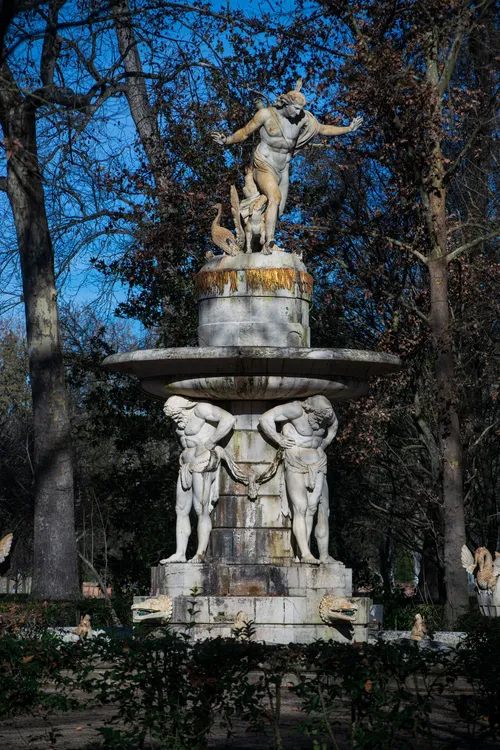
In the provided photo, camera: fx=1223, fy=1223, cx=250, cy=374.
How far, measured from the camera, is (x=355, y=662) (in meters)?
6.04

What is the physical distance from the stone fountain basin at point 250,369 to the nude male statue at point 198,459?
199mm

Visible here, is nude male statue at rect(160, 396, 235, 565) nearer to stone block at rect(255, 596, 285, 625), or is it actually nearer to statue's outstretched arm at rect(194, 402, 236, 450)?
statue's outstretched arm at rect(194, 402, 236, 450)

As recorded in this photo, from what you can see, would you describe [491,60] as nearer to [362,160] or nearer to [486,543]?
[362,160]

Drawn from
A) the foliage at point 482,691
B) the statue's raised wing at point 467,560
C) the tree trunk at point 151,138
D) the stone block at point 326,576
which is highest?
the tree trunk at point 151,138

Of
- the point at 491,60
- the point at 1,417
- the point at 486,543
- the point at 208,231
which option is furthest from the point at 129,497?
the point at 1,417

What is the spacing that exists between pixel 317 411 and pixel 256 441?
69 cm

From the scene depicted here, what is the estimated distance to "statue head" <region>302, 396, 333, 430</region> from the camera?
11.5m

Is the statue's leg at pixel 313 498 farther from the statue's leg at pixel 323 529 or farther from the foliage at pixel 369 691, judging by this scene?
the foliage at pixel 369 691

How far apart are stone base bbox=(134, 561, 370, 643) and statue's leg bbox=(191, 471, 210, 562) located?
0.26m

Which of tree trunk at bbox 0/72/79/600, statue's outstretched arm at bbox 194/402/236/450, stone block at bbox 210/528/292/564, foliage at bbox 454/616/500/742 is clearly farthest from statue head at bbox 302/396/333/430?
tree trunk at bbox 0/72/79/600

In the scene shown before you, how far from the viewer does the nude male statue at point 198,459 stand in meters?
11.4

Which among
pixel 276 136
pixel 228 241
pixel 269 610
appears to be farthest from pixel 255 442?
pixel 276 136

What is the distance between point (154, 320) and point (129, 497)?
118 inches

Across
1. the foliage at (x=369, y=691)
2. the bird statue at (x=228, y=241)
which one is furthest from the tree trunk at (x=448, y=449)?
the foliage at (x=369, y=691)
